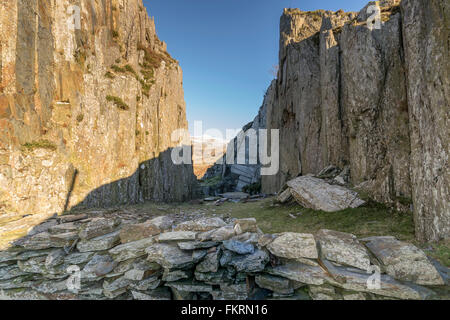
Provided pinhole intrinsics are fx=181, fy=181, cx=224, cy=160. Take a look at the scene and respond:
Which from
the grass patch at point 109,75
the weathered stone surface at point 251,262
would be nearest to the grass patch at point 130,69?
the grass patch at point 109,75

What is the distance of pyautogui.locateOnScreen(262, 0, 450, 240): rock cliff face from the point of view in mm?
4379

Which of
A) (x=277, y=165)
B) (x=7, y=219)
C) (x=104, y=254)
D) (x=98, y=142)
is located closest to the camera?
(x=104, y=254)

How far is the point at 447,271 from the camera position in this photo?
2896 millimetres

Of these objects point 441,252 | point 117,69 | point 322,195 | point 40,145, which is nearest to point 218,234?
point 441,252

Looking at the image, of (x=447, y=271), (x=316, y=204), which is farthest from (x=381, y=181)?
(x=447, y=271)

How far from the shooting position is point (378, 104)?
7.43 m

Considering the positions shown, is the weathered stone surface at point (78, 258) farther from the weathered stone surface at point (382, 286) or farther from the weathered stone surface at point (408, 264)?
the weathered stone surface at point (408, 264)

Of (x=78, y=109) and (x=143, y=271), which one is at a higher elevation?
(x=78, y=109)

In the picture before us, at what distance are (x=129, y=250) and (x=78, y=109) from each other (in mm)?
8148

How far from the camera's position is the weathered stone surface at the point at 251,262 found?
3305 mm

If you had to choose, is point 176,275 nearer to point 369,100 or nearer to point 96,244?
point 96,244

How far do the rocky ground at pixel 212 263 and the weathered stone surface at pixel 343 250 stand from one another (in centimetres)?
2

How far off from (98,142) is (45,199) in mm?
3463

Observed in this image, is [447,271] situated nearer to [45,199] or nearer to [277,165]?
[45,199]
